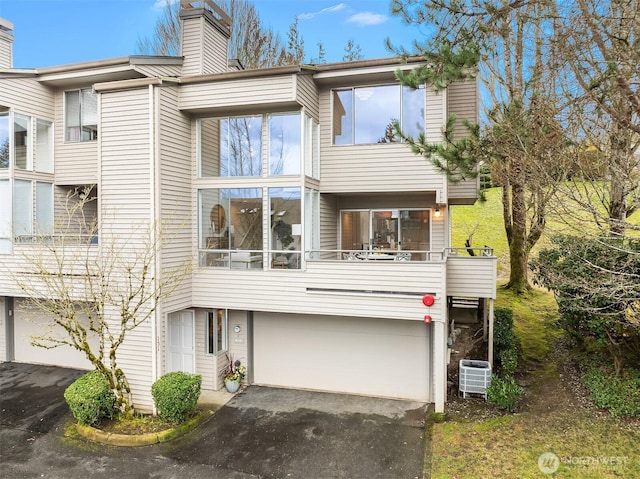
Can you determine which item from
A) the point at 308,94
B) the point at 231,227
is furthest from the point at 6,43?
the point at 308,94

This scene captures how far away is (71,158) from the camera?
40.6ft

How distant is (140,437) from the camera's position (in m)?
8.14

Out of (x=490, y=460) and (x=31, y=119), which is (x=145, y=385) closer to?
(x=490, y=460)

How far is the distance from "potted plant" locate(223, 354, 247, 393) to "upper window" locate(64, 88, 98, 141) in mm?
8170

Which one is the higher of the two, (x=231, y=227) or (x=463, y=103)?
(x=463, y=103)

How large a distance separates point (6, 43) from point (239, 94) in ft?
32.3

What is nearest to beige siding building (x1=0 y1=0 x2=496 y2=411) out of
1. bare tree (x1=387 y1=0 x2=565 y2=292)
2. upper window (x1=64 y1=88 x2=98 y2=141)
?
upper window (x1=64 y1=88 x2=98 y2=141)

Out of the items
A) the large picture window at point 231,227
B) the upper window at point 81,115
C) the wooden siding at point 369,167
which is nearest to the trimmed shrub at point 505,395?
the wooden siding at point 369,167

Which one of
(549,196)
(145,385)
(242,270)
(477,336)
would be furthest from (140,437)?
(477,336)

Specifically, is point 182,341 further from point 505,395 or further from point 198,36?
point 198,36

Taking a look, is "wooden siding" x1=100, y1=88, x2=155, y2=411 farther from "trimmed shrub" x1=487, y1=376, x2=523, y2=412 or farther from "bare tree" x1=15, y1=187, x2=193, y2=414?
"trimmed shrub" x1=487, y1=376, x2=523, y2=412

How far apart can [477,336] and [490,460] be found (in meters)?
7.17

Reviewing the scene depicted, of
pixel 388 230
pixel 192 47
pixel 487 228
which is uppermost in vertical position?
pixel 192 47

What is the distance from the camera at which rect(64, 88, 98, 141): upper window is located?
12.4 meters
